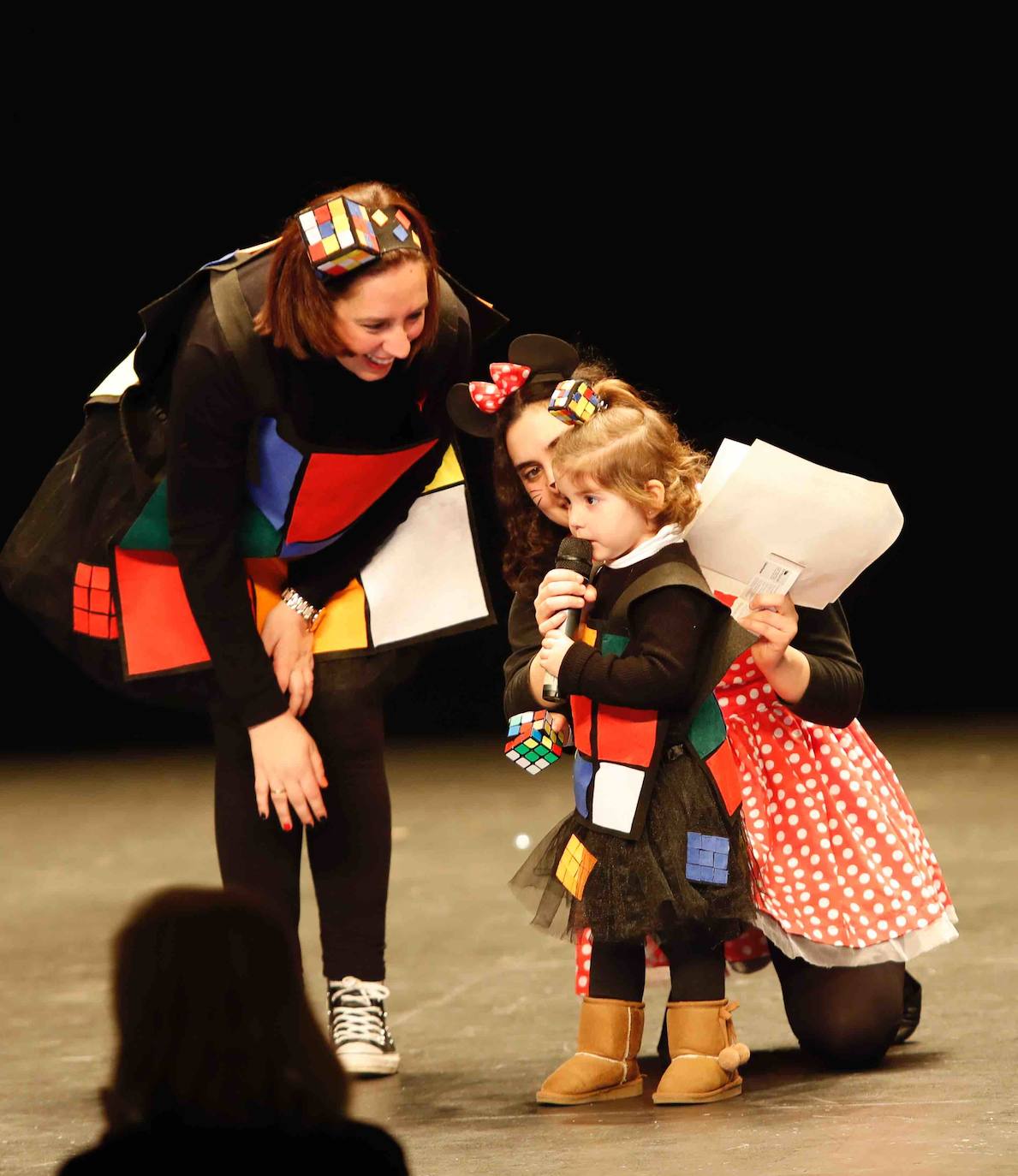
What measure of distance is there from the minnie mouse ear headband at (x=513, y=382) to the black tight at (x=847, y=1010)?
77cm

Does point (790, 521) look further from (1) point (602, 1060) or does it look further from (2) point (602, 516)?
(1) point (602, 1060)

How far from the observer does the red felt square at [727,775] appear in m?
2.05

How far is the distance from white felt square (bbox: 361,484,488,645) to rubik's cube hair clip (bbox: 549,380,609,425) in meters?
0.39

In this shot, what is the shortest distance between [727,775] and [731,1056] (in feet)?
1.01

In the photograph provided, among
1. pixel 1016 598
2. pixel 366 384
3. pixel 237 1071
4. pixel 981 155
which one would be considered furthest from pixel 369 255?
pixel 1016 598

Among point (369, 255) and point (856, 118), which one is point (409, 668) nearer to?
point (369, 255)

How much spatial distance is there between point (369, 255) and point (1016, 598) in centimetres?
433

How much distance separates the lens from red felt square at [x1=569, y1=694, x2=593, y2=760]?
2.07 m

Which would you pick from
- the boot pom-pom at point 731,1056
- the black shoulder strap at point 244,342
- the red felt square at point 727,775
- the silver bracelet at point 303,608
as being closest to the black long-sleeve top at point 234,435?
the black shoulder strap at point 244,342

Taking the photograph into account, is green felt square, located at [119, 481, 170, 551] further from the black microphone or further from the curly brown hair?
the black microphone

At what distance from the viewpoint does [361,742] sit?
2.38 m

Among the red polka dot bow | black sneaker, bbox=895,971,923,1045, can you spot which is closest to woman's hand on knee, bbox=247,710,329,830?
the red polka dot bow

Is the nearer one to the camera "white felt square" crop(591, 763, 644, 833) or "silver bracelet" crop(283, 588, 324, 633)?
"white felt square" crop(591, 763, 644, 833)

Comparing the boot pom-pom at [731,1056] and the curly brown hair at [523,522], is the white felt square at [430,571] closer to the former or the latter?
the curly brown hair at [523,522]
